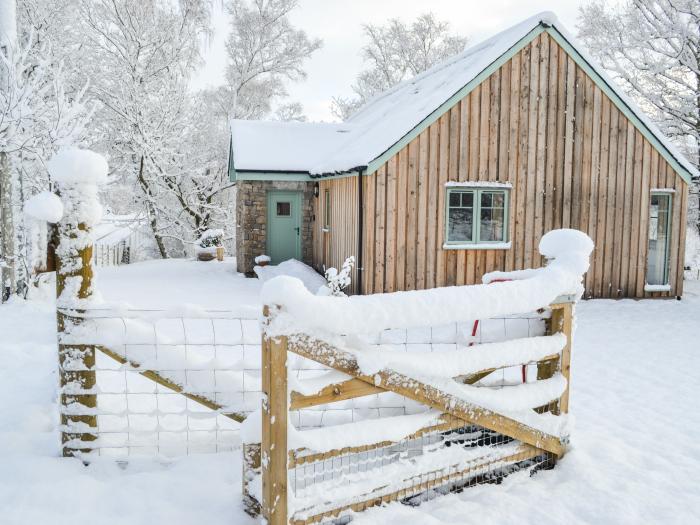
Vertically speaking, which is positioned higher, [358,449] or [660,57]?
[660,57]

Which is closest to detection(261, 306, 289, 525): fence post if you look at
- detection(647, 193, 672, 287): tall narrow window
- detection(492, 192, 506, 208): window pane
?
detection(492, 192, 506, 208): window pane

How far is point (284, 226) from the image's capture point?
15.2 m

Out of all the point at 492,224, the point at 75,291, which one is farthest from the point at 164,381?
the point at 492,224

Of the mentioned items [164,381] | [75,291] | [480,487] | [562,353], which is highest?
[75,291]

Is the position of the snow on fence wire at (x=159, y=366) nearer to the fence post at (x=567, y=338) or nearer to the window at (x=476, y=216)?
the fence post at (x=567, y=338)

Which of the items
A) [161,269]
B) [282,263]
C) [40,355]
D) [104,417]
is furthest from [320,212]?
[104,417]

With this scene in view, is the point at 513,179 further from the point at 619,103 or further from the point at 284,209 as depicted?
the point at 284,209

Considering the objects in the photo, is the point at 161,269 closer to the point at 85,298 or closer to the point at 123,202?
the point at 123,202

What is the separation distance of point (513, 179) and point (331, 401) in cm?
901

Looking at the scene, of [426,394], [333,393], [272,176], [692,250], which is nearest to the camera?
[333,393]

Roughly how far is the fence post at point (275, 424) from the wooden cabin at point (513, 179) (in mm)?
7399

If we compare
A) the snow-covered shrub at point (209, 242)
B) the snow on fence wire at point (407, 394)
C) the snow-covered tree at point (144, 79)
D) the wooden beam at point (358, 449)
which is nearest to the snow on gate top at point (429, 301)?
the snow on fence wire at point (407, 394)

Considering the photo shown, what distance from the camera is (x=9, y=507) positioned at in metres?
3.40

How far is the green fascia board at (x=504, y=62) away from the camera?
34.1 ft
